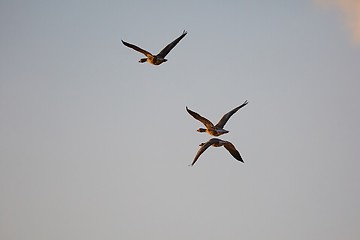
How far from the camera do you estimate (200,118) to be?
196 ft

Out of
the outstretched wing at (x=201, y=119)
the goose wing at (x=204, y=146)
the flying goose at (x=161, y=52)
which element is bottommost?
the goose wing at (x=204, y=146)

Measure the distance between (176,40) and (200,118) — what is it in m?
6.08

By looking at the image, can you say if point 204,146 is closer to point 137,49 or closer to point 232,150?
point 232,150

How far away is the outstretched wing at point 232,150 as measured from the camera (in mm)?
60500

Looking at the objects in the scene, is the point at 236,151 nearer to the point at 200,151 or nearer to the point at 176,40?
the point at 200,151

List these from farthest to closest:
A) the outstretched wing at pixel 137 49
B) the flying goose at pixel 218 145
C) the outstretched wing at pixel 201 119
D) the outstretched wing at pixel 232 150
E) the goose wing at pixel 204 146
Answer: the outstretched wing at pixel 232 150 < the outstretched wing at pixel 137 49 < the outstretched wing at pixel 201 119 < the flying goose at pixel 218 145 < the goose wing at pixel 204 146

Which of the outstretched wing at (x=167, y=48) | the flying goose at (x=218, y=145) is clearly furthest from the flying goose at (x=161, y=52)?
the flying goose at (x=218, y=145)

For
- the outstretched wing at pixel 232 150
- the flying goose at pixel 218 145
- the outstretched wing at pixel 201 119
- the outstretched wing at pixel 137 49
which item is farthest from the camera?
the outstretched wing at pixel 232 150

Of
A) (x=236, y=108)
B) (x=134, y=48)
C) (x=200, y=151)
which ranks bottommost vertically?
(x=200, y=151)

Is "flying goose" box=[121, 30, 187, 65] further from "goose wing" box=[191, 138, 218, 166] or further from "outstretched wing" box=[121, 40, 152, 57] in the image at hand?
"goose wing" box=[191, 138, 218, 166]

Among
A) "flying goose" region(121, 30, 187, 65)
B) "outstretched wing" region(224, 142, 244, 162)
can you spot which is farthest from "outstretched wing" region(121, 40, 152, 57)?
"outstretched wing" region(224, 142, 244, 162)

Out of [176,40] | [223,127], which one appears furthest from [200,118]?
[176,40]

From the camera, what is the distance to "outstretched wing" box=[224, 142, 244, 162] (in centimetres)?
6050

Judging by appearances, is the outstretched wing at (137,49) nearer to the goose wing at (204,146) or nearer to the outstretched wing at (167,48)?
the outstretched wing at (167,48)
